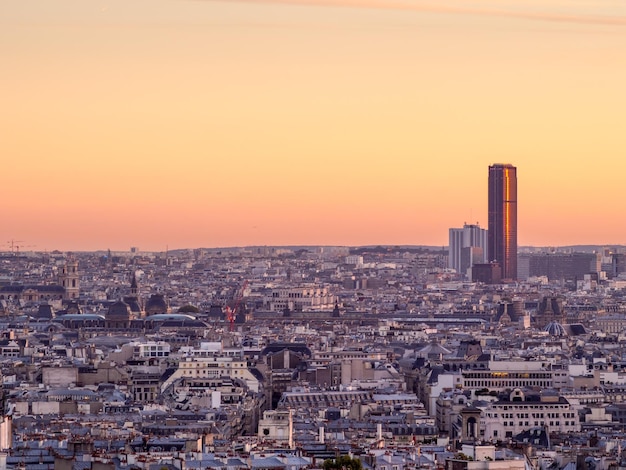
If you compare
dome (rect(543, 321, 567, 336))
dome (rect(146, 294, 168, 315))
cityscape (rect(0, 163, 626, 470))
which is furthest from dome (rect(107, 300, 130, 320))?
dome (rect(543, 321, 567, 336))

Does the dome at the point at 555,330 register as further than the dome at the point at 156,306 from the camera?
No

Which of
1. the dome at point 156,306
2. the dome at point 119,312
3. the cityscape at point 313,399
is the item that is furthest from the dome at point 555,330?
the dome at point 156,306

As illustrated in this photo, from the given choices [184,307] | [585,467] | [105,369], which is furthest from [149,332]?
[585,467]

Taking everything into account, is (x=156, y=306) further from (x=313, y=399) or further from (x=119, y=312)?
(x=313, y=399)

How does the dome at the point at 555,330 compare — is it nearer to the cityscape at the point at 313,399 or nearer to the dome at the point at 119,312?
the cityscape at the point at 313,399

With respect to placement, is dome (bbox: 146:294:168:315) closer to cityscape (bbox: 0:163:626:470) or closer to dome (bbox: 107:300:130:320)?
dome (bbox: 107:300:130:320)

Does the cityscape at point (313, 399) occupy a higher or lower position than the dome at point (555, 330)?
lower

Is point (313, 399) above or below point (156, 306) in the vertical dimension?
below

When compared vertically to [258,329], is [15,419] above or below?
below

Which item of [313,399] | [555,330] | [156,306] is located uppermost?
[156,306]

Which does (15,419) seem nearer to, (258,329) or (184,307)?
(258,329)

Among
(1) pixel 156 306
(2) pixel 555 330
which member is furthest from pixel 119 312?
(2) pixel 555 330
